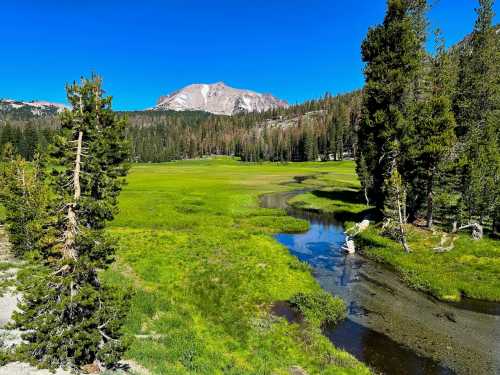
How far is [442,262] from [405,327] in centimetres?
1274

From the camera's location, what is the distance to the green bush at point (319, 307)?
874 inches

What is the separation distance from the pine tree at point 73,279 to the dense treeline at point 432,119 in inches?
1131

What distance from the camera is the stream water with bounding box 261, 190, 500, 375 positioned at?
695 inches

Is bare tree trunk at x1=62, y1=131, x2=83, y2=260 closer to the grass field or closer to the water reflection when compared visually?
the grass field

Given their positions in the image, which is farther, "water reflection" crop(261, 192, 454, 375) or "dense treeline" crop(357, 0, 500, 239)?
"dense treeline" crop(357, 0, 500, 239)

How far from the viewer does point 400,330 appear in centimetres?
2075

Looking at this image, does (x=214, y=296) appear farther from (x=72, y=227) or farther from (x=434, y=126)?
(x=434, y=126)

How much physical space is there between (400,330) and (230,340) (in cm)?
1032

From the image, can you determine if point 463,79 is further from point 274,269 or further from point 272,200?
point 272,200

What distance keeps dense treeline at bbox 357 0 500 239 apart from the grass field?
15.2m

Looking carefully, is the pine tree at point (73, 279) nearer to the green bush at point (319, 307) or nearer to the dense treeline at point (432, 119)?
the green bush at point (319, 307)

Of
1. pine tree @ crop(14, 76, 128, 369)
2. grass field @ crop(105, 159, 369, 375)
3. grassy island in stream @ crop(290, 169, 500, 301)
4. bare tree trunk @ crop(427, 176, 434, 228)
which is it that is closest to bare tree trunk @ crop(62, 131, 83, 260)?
pine tree @ crop(14, 76, 128, 369)

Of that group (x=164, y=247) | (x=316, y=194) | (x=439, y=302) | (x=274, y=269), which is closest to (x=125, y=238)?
(x=164, y=247)

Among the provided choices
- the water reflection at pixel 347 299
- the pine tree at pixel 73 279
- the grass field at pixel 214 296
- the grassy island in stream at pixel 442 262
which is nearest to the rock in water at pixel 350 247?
the water reflection at pixel 347 299
